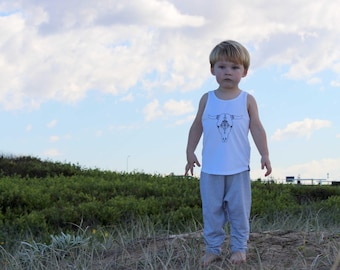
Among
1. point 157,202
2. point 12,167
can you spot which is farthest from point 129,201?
point 12,167

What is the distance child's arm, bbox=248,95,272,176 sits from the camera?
470 cm

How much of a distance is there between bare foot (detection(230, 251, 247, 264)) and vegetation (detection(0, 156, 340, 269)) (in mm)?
287

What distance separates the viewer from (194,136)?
492 cm

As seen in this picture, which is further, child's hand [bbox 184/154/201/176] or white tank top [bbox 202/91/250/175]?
child's hand [bbox 184/154/201/176]

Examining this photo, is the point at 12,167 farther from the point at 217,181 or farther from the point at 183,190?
the point at 217,181

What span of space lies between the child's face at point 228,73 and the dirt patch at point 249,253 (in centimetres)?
127

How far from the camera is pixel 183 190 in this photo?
10.6 metres

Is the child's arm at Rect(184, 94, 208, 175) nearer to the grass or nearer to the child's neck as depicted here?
the child's neck

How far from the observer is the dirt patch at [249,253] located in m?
4.62

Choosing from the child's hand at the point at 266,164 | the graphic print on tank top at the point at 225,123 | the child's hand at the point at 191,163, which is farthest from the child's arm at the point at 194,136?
the child's hand at the point at 266,164

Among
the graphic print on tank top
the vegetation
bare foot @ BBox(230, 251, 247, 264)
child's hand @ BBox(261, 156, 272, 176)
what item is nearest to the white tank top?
the graphic print on tank top

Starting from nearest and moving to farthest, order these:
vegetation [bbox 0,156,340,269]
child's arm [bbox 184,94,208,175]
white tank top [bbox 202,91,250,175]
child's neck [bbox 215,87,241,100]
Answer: white tank top [bbox 202,91,250,175] < child's neck [bbox 215,87,241,100] < child's arm [bbox 184,94,208,175] < vegetation [bbox 0,156,340,269]

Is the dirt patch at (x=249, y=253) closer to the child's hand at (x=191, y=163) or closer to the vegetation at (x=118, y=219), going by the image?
the vegetation at (x=118, y=219)

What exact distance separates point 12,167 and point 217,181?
11.0 m
